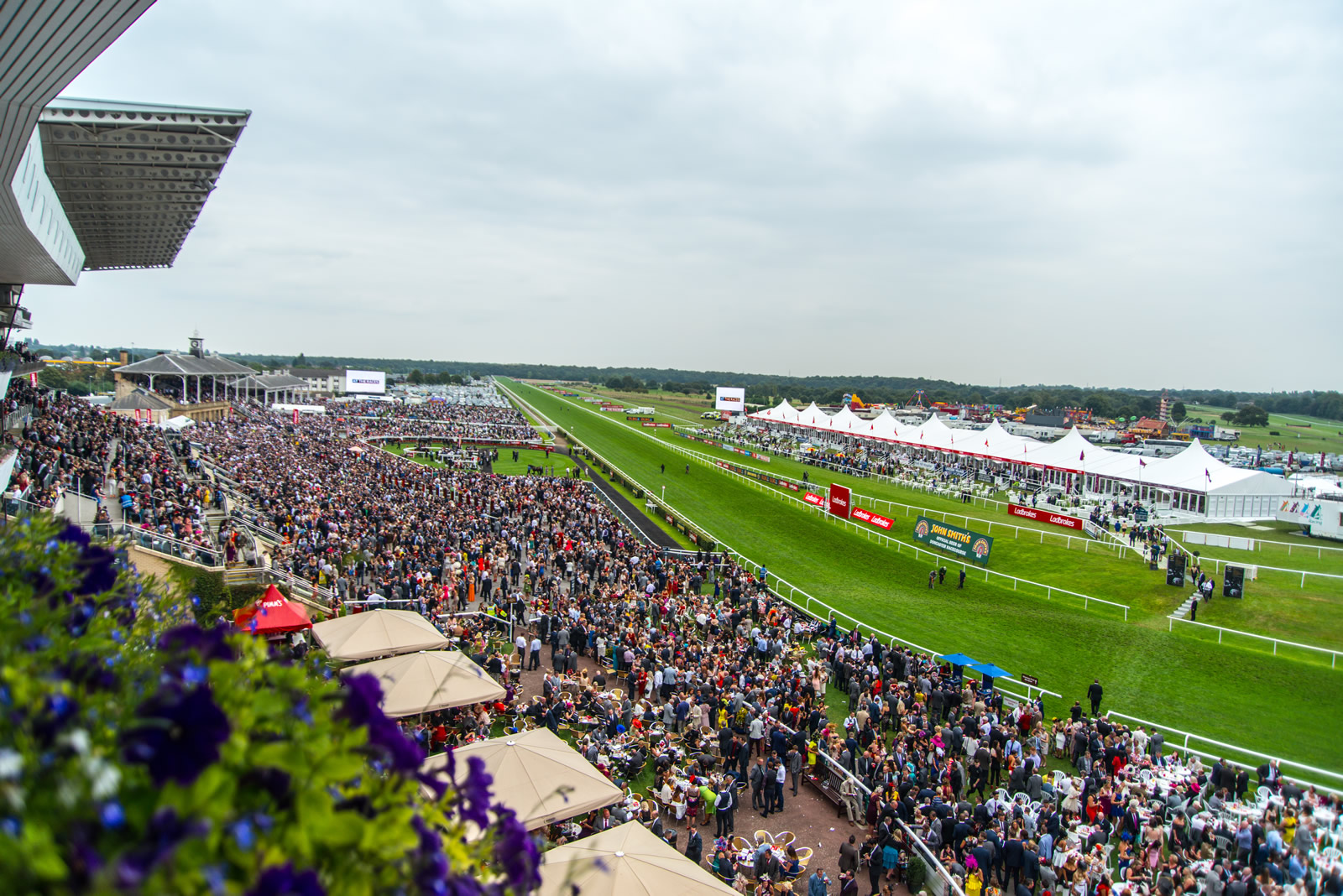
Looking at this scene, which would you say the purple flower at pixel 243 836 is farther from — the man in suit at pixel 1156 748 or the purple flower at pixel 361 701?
the man in suit at pixel 1156 748

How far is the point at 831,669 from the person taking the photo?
1688 cm

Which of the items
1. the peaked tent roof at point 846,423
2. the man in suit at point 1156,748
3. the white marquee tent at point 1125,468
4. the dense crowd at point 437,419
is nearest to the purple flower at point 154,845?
the man in suit at point 1156,748

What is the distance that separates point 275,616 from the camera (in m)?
13.4

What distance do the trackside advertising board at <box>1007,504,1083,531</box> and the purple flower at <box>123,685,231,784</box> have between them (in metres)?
32.4

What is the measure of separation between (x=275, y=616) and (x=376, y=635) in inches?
80.4

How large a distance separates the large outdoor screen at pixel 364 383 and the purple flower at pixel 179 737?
12167cm

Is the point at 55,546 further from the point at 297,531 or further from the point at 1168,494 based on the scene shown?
the point at 1168,494

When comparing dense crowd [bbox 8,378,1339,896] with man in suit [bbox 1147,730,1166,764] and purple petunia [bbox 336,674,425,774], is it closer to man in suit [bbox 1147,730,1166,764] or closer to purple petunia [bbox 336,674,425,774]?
man in suit [bbox 1147,730,1166,764]

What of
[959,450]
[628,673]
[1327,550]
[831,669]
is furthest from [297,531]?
[959,450]

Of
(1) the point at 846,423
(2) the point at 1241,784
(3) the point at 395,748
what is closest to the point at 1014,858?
(2) the point at 1241,784

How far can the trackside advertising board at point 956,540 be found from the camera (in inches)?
994

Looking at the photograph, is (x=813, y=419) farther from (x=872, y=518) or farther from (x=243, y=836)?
(x=243, y=836)

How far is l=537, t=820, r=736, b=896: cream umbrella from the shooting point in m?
6.82

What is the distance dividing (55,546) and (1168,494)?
131 ft
